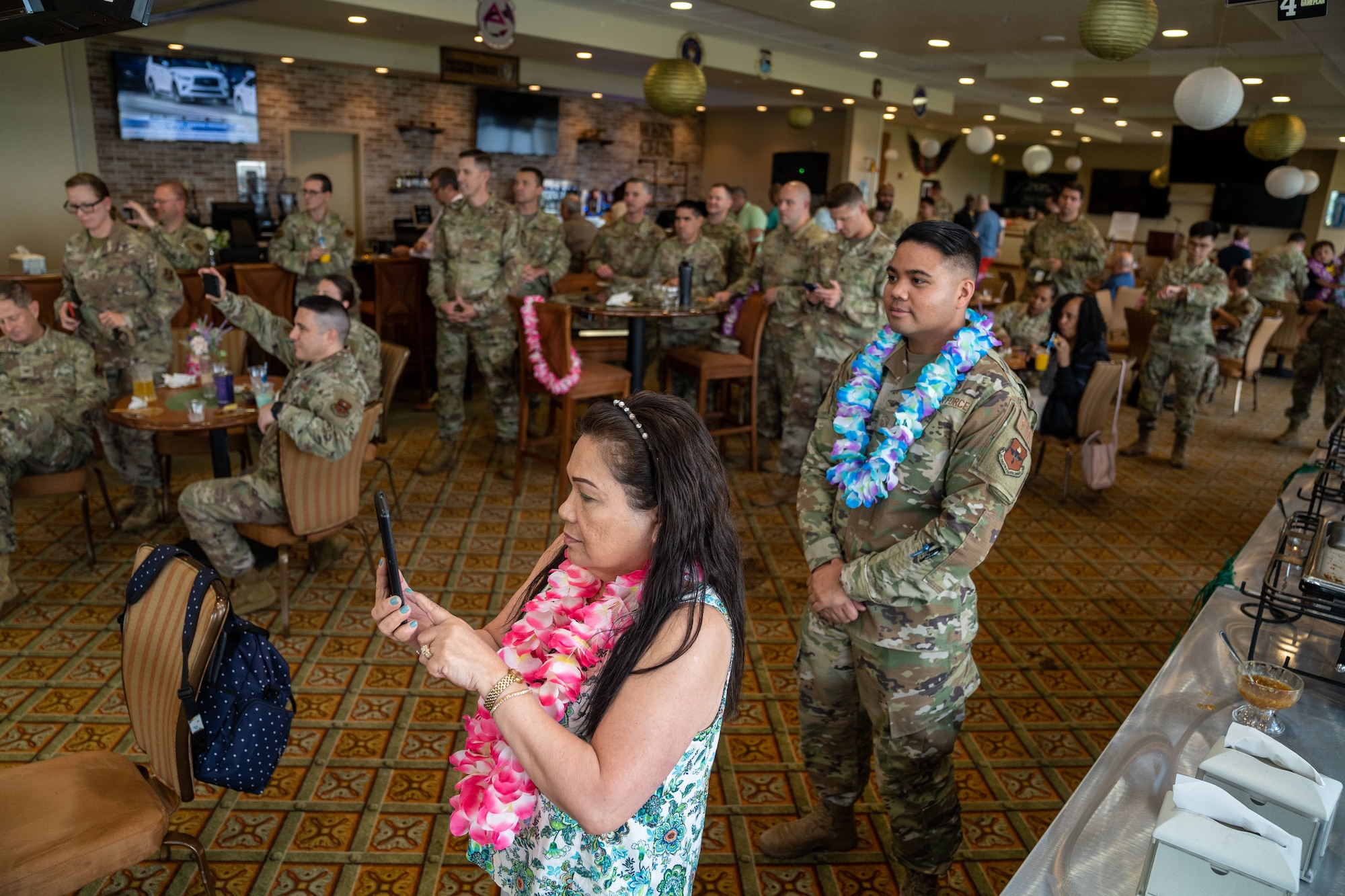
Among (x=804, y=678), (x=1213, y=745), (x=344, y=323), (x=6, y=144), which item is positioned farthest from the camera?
(x=6, y=144)

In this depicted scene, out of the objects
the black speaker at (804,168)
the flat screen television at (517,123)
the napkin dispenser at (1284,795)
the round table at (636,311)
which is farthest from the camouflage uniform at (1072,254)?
the flat screen television at (517,123)

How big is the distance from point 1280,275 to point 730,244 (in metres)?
7.49

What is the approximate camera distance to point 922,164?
17.6 metres

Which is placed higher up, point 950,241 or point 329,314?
point 950,241

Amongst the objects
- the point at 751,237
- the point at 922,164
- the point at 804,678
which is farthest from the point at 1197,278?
the point at 922,164

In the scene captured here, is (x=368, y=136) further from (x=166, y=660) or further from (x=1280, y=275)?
(x=1280, y=275)

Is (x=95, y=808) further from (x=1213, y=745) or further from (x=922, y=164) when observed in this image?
(x=922, y=164)

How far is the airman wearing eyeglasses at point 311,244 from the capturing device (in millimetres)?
6609

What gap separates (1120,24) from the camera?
4.51 m

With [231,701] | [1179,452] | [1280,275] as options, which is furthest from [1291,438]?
[231,701]

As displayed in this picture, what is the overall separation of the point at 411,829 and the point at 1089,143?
2412 cm

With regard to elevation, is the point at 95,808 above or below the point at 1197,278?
below

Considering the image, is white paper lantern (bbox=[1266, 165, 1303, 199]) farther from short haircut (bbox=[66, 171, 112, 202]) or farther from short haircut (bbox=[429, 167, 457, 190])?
short haircut (bbox=[66, 171, 112, 202])

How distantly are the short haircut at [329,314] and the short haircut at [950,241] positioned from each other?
2389 mm
